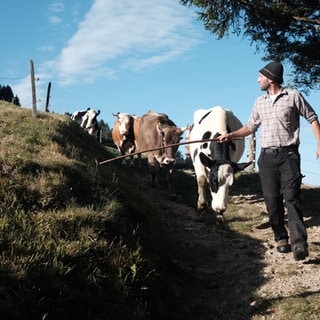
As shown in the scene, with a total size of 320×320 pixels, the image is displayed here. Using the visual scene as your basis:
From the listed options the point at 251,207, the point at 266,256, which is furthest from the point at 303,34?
the point at 266,256

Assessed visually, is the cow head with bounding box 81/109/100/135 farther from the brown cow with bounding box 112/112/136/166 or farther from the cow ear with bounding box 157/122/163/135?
the cow ear with bounding box 157/122/163/135

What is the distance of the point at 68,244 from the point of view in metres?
4.48

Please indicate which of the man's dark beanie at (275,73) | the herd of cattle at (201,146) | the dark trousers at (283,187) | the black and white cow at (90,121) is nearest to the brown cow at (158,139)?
the herd of cattle at (201,146)

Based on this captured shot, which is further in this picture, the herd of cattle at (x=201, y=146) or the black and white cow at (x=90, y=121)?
the black and white cow at (x=90, y=121)

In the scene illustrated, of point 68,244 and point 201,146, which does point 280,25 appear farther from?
point 68,244

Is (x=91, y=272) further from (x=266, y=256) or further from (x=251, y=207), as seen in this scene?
(x=251, y=207)

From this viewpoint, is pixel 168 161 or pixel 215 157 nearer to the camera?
pixel 215 157

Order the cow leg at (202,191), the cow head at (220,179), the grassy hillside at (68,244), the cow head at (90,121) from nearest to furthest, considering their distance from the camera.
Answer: the grassy hillside at (68,244), the cow head at (220,179), the cow leg at (202,191), the cow head at (90,121)

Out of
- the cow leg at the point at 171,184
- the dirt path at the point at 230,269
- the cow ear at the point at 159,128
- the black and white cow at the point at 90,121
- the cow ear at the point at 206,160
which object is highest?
the black and white cow at the point at 90,121

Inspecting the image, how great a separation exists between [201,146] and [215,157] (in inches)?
43.5

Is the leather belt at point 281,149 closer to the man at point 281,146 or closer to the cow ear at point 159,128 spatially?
the man at point 281,146

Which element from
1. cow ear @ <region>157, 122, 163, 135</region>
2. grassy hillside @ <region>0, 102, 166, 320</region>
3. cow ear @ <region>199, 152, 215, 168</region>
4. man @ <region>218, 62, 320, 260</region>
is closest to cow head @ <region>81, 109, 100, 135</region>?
cow ear @ <region>157, 122, 163, 135</region>

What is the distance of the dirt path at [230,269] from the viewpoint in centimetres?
480

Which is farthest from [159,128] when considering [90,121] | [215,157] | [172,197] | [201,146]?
[90,121]
